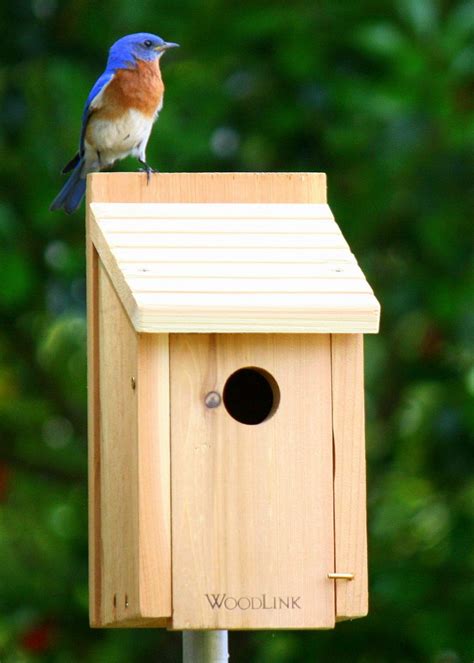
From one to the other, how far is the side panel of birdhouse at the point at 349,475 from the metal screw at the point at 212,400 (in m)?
0.25

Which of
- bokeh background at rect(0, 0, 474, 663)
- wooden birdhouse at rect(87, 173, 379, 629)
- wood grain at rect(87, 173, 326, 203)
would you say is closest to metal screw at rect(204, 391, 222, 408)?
wooden birdhouse at rect(87, 173, 379, 629)

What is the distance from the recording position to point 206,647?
11.2 ft

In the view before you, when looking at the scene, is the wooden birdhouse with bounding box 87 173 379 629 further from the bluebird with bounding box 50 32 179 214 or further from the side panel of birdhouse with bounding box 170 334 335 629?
the bluebird with bounding box 50 32 179 214

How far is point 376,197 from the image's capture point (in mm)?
7020

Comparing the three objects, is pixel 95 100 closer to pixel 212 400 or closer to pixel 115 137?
pixel 115 137

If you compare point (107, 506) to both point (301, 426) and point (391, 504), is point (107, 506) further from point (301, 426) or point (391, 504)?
point (391, 504)

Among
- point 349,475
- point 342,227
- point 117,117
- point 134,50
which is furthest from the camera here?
point 342,227

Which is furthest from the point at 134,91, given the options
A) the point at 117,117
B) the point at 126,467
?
the point at 126,467

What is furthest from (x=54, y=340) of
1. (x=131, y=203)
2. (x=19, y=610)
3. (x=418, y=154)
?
(x=131, y=203)

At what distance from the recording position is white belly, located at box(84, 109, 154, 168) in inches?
195

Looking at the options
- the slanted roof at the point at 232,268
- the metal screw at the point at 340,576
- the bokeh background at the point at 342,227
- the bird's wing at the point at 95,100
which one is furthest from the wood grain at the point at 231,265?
the bokeh background at the point at 342,227

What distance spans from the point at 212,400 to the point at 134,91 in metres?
1.74

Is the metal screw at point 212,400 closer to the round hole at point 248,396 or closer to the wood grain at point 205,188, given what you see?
the round hole at point 248,396

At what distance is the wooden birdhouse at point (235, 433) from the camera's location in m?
3.42
